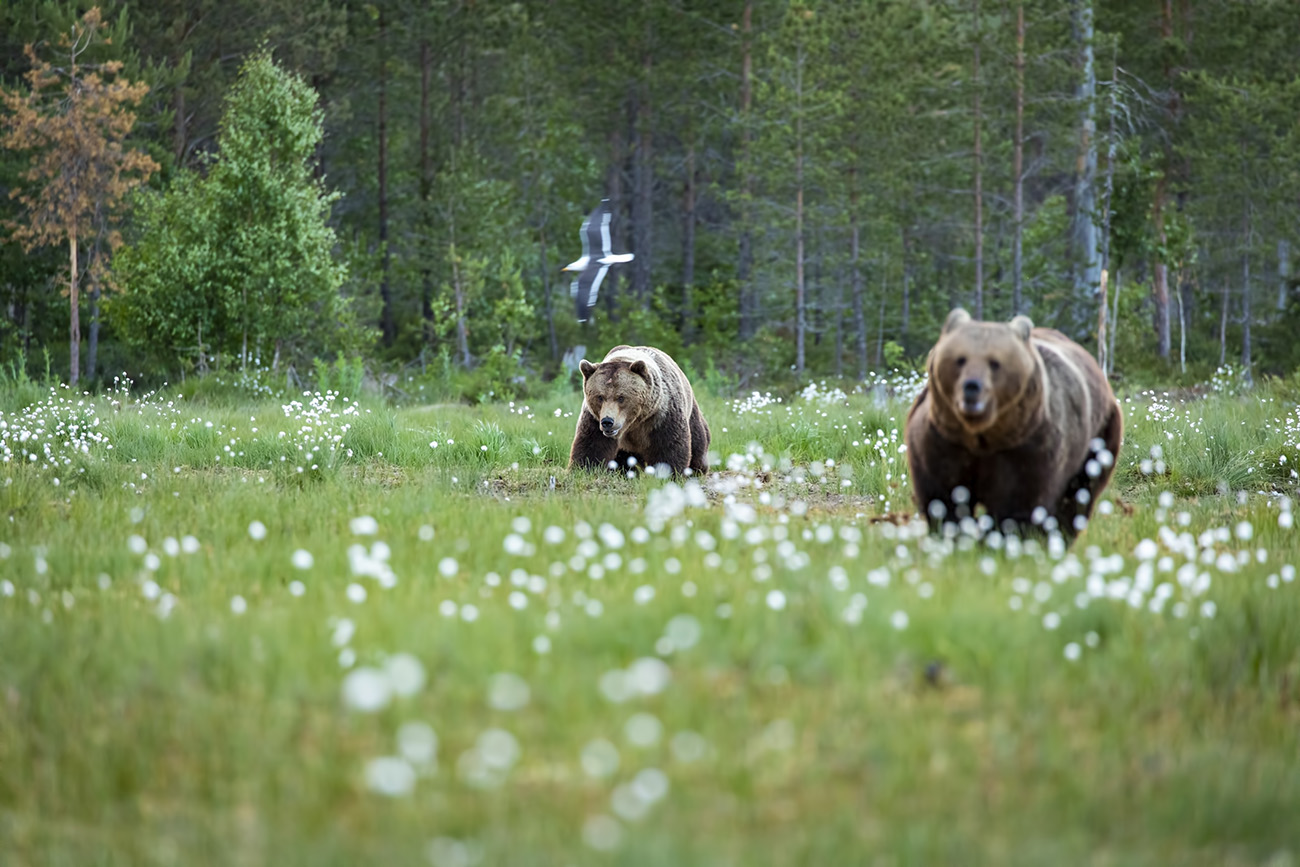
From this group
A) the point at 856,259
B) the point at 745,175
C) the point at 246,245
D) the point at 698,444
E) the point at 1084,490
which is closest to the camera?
the point at 1084,490

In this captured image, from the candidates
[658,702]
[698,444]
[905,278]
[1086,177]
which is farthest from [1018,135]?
[658,702]

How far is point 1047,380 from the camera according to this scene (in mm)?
5176

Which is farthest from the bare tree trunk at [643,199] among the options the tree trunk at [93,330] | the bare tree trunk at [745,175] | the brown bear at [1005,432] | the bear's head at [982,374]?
the bear's head at [982,374]

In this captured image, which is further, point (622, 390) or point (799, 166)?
point (799, 166)

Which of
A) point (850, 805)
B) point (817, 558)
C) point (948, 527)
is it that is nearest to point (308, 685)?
point (850, 805)

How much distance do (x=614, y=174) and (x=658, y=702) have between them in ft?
99.2

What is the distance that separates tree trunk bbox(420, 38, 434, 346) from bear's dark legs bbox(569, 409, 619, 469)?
18.3 meters

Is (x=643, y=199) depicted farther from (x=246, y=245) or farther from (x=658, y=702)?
(x=658, y=702)

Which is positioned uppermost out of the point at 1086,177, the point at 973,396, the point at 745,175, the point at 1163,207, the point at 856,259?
the point at 745,175

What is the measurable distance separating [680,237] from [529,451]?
27162 mm

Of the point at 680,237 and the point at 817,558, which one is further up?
the point at 680,237

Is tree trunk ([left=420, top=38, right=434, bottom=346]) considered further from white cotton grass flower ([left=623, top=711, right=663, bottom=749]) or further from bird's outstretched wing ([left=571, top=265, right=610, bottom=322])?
white cotton grass flower ([left=623, top=711, right=663, bottom=749])

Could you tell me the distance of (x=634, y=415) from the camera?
9039 mm

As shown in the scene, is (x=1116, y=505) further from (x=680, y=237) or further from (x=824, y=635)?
(x=680, y=237)
